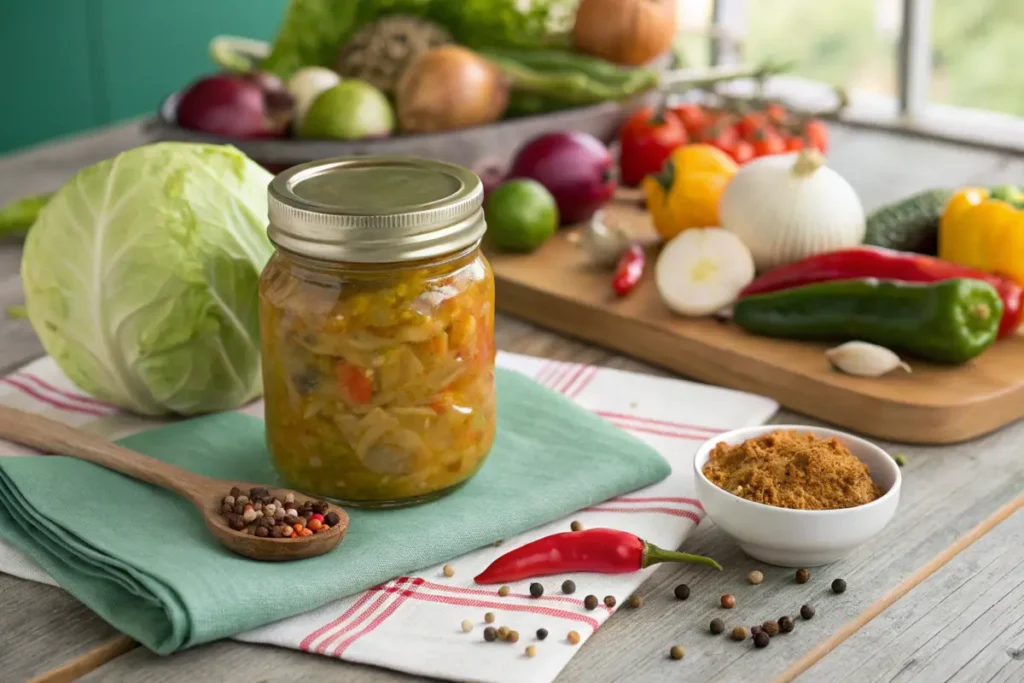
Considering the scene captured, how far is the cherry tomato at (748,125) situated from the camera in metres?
2.26

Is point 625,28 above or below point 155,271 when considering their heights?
above

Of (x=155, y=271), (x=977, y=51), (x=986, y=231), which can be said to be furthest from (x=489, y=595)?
(x=977, y=51)

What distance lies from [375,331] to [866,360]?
0.65 metres

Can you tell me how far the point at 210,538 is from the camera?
1.17m

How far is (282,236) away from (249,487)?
25cm

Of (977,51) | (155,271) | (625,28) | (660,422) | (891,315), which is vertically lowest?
(977,51)

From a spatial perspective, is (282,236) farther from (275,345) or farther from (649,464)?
(649,464)

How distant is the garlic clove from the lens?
4.86 ft

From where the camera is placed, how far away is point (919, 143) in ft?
8.26

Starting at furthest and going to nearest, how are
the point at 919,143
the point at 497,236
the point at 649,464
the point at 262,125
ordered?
1. the point at 919,143
2. the point at 262,125
3. the point at 497,236
4. the point at 649,464

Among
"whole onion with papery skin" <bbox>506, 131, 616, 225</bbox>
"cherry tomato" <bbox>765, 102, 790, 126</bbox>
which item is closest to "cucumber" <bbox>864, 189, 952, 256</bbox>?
"whole onion with papery skin" <bbox>506, 131, 616, 225</bbox>

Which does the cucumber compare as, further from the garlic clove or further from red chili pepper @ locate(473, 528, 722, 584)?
red chili pepper @ locate(473, 528, 722, 584)

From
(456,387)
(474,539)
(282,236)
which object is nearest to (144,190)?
(282,236)

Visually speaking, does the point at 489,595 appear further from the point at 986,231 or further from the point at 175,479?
the point at 986,231
